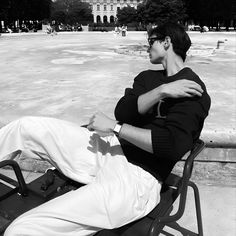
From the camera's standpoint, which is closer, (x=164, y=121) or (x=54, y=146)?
(x=164, y=121)

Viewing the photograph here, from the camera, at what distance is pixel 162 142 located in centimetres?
175

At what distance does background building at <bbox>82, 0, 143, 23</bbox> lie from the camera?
13238 centimetres

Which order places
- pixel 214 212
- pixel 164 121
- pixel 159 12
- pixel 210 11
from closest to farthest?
pixel 164 121
pixel 214 212
pixel 159 12
pixel 210 11

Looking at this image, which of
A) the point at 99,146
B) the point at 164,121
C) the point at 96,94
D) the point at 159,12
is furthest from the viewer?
the point at 159,12

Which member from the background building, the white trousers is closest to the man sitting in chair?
the white trousers

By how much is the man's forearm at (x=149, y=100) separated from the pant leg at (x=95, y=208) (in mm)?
375

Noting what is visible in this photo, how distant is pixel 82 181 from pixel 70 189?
101 millimetres

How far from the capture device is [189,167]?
1.79 metres

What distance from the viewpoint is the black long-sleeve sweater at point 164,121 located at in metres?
1.76

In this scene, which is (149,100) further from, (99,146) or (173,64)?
(99,146)

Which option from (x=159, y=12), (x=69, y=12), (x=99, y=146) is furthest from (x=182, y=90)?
(x=69, y=12)

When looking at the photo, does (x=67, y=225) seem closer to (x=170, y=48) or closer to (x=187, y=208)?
(x=170, y=48)

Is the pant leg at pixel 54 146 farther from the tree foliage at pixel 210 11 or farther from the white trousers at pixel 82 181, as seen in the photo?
the tree foliage at pixel 210 11

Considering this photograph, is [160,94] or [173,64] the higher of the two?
[173,64]
